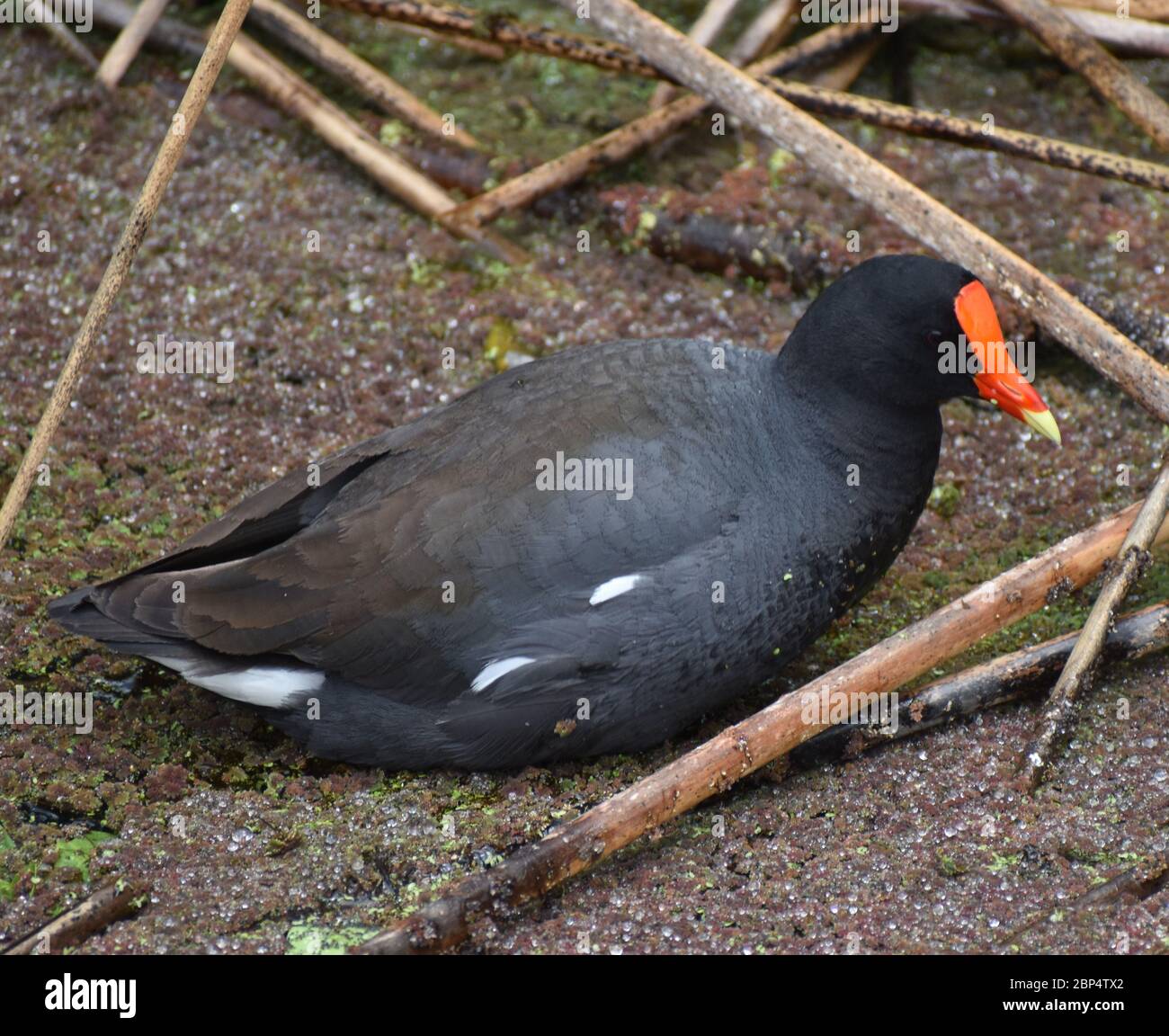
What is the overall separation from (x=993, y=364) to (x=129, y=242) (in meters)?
2.26

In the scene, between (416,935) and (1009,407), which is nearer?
(416,935)

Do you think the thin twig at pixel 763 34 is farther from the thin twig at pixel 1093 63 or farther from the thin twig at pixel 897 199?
the thin twig at pixel 897 199

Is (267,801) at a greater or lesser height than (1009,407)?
lesser

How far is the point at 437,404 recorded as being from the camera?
4.92 metres

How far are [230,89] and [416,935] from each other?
13.9 ft

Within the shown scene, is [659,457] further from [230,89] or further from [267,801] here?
[230,89]

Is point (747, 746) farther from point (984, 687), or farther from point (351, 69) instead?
point (351, 69)

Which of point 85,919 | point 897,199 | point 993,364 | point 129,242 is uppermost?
point 897,199

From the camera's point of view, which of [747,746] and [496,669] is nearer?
[747,746]

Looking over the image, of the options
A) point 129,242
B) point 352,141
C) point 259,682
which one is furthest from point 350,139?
point 259,682

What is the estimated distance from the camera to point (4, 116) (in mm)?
5762

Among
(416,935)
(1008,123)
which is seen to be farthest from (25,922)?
(1008,123)

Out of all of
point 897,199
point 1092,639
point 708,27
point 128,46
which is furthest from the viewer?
point 128,46

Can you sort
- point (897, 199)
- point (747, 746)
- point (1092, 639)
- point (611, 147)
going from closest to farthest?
point (747, 746)
point (1092, 639)
point (897, 199)
point (611, 147)
